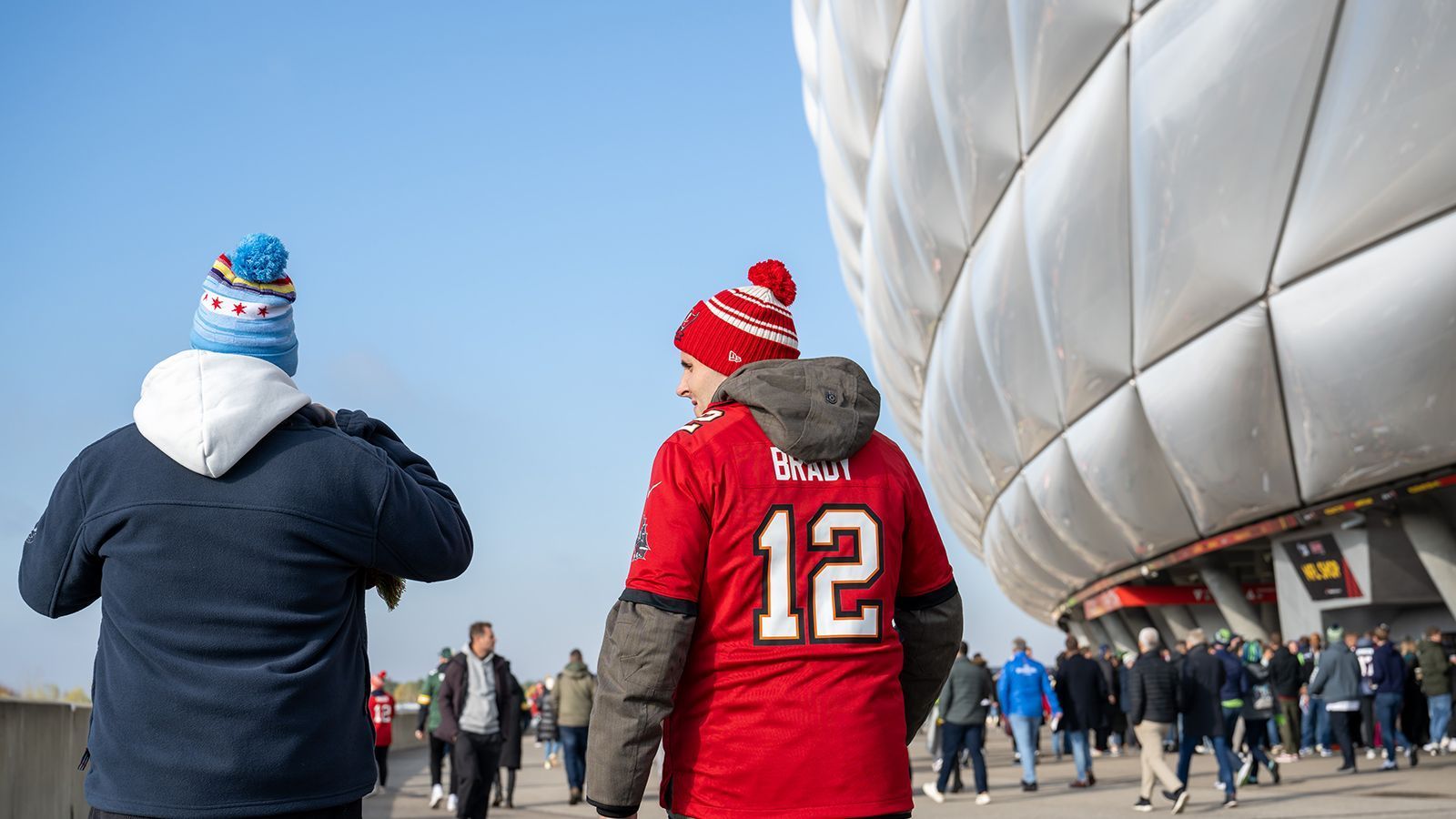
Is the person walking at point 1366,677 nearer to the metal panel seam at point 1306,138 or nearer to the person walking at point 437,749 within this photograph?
the metal panel seam at point 1306,138

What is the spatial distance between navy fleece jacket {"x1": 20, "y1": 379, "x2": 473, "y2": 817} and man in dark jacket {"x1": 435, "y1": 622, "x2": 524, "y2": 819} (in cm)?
813

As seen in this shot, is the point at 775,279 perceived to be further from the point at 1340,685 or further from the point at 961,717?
the point at 1340,685

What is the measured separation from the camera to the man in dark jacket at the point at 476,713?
1041 cm

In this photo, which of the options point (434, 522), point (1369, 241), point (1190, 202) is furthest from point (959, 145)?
point (434, 522)

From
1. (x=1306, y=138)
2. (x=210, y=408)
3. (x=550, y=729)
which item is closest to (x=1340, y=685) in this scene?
(x=1306, y=138)

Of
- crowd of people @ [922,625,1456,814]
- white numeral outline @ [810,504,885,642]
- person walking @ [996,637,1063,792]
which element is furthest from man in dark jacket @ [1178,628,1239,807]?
white numeral outline @ [810,504,885,642]

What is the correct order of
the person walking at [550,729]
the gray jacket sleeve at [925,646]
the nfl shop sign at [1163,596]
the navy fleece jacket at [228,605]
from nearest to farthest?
the navy fleece jacket at [228,605], the gray jacket sleeve at [925,646], the person walking at [550,729], the nfl shop sign at [1163,596]

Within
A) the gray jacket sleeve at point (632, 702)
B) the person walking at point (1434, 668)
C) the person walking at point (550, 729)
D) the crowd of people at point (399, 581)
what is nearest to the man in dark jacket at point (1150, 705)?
the person walking at point (1434, 668)

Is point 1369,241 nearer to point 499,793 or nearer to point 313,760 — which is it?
point 499,793

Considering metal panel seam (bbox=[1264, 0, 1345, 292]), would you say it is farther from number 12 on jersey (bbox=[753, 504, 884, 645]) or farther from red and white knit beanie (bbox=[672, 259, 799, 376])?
number 12 on jersey (bbox=[753, 504, 884, 645])

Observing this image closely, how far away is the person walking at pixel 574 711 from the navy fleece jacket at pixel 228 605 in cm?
1266

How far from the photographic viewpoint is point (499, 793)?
14.4 meters

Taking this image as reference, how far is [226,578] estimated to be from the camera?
2.50 m

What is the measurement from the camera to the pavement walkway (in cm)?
1153
